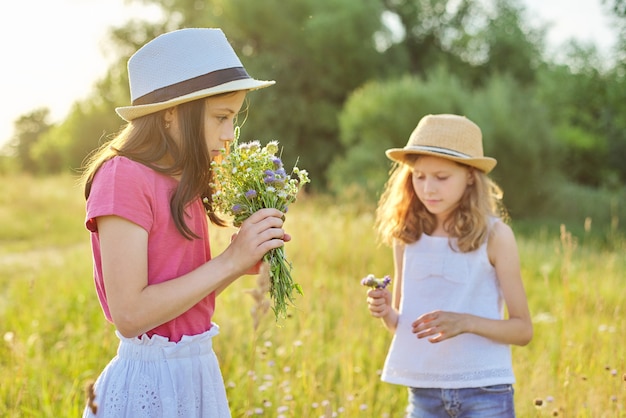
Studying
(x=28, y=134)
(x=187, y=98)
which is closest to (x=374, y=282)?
(x=187, y=98)

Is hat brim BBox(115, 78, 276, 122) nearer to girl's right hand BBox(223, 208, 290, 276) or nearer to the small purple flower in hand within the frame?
girl's right hand BBox(223, 208, 290, 276)

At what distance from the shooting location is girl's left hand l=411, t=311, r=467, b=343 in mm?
2555

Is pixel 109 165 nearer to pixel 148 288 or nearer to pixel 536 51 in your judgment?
pixel 148 288

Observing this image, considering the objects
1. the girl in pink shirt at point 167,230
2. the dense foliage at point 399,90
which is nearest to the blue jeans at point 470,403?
the girl in pink shirt at point 167,230

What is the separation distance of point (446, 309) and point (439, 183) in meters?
0.53

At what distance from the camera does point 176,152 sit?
2072 mm

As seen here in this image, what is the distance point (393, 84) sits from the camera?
18.6 m

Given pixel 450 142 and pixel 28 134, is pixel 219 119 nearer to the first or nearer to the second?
pixel 450 142

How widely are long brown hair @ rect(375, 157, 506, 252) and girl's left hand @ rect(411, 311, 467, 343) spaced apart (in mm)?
387

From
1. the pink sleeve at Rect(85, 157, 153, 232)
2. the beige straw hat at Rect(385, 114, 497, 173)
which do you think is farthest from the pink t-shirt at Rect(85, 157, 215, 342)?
the beige straw hat at Rect(385, 114, 497, 173)

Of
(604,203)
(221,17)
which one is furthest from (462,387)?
(221,17)

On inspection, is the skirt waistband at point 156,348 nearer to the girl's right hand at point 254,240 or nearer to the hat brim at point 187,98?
the girl's right hand at point 254,240

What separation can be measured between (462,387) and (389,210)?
866 mm

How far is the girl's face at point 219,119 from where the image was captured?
2.10 meters
